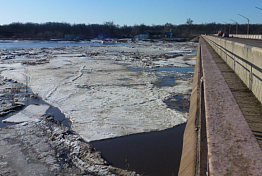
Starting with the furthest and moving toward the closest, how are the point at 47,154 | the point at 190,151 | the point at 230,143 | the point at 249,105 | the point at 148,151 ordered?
the point at 148,151 < the point at 47,154 < the point at 190,151 < the point at 249,105 < the point at 230,143

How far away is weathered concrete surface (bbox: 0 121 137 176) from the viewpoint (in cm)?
510

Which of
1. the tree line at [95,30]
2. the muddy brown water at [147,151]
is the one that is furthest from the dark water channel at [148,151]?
the tree line at [95,30]

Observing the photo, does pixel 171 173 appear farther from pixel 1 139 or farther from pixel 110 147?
pixel 1 139

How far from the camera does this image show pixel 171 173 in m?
5.34

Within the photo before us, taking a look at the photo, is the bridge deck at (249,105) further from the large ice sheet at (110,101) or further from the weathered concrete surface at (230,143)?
the large ice sheet at (110,101)

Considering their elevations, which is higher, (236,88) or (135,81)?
(236,88)

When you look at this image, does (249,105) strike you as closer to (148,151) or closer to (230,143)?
(230,143)

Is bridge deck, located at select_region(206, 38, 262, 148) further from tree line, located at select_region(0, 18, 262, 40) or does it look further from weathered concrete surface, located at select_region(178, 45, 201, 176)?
tree line, located at select_region(0, 18, 262, 40)

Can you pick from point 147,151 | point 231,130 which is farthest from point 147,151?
point 231,130

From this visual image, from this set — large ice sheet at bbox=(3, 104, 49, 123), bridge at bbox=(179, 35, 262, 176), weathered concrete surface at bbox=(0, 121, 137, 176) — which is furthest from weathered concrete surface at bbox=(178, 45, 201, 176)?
large ice sheet at bbox=(3, 104, 49, 123)

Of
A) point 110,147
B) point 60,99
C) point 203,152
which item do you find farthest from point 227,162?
point 60,99

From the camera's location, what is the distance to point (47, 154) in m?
5.78

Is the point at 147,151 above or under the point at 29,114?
under

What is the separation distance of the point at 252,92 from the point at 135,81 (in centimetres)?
1111
